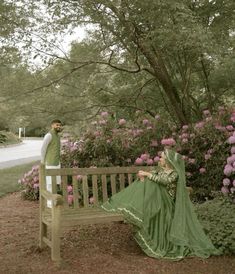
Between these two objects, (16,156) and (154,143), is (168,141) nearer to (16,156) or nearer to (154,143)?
(154,143)

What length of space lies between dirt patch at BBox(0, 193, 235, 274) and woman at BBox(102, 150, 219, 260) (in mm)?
137

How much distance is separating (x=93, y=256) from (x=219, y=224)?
1.53 metres

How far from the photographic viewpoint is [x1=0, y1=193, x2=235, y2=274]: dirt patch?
460 centimetres

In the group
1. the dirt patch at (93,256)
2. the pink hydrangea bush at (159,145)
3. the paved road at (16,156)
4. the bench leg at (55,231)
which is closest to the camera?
the dirt patch at (93,256)

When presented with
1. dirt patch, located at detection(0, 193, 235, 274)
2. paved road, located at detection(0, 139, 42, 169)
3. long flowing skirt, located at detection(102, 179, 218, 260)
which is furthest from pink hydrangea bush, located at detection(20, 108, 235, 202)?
paved road, located at detection(0, 139, 42, 169)

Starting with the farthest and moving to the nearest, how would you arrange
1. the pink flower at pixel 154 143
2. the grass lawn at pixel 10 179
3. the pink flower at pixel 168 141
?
the grass lawn at pixel 10 179 < the pink flower at pixel 154 143 < the pink flower at pixel 168 141

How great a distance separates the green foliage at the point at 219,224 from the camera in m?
5.17

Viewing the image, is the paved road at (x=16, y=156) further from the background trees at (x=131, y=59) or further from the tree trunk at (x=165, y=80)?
the tree trunk at (x=165, y=80)

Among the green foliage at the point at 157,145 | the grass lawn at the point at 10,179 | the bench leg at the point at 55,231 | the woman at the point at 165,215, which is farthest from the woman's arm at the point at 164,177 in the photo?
the grass lawn at the point at 10,179

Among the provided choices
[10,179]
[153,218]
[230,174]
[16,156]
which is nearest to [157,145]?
[230,174]

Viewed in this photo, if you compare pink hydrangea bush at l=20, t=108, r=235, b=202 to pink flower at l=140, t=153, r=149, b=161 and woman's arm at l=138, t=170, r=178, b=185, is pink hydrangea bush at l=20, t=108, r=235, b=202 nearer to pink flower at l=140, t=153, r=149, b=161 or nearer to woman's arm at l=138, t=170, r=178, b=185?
pink flower at l=140, t=153, r=149, b=161

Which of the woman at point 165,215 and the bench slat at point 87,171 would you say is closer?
the woman at point 165,215

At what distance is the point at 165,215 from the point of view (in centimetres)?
514

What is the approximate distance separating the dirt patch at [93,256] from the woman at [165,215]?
0.14 meters
